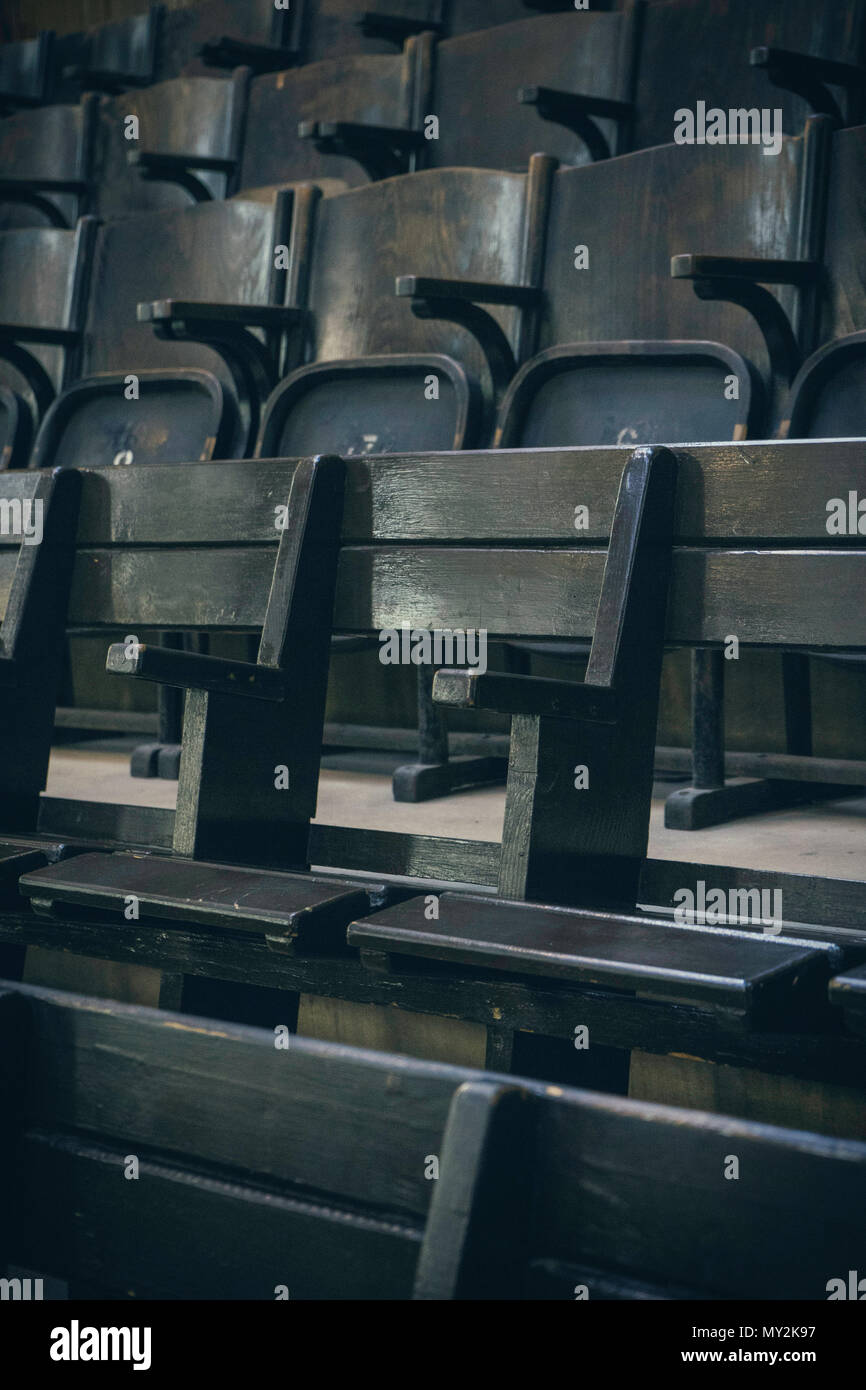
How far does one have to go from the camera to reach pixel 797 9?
119 cm

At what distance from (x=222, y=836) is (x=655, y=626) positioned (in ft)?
0.73

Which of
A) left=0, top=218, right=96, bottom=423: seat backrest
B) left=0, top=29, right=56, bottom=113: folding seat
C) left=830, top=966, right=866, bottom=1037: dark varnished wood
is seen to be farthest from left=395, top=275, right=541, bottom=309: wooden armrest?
left=0, top=29, right=56, bottom=113: folding seat

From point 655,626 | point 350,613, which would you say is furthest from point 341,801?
point 655,626

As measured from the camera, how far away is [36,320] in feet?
4.87

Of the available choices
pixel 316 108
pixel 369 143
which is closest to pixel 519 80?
pixel 369 143

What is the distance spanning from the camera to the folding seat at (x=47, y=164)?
171 centimetres

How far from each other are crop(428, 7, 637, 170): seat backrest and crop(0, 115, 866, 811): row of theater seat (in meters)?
0.15

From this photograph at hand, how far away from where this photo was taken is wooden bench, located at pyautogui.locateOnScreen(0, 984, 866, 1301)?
0.35m

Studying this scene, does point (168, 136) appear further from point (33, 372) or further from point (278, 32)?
A: point (33, 372)

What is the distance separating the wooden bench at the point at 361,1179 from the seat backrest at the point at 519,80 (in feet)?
3.61

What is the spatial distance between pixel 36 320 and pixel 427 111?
18.9 inches

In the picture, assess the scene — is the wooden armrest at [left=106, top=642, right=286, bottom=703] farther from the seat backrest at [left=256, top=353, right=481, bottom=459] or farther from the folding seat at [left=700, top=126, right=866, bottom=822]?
the seat backrest at [left=256, top=353, right=481, bottom=459]

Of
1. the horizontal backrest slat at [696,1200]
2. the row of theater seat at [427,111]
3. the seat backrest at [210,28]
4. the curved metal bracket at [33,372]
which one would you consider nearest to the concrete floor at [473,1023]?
the horizontal backrest slat at [696,1200]

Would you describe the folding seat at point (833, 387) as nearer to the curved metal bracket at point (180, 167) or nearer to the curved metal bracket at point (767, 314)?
the curved metal bracket at point (767, 314)
